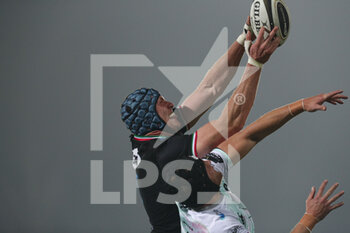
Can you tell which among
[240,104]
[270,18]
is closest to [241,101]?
[240,104]

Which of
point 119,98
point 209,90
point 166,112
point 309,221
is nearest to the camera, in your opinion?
point 309,221

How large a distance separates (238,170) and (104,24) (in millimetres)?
1939

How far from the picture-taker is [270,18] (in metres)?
1.99

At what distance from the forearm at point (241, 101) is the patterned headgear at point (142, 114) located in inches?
9.4

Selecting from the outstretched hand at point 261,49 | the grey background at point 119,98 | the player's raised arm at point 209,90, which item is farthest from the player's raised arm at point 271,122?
the grey background at point 119,98

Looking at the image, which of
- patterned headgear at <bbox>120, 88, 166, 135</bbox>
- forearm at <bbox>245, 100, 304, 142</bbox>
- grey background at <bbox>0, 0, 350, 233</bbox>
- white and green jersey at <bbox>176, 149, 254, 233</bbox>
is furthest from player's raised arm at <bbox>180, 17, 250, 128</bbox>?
grey background at <bbox>0, 0, 350, 233</bbox>

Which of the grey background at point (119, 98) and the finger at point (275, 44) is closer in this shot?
the finger at point (275, 44)

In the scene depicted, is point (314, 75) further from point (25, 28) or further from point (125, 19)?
point (25, 28)

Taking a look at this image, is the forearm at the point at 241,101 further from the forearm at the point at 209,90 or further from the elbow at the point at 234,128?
the forearm at the point at 209,90

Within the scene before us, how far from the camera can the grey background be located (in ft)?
16.1

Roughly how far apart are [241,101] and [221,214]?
0.39 metres

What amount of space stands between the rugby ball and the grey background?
292 centimetres

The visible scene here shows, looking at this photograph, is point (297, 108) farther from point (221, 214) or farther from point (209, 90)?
point (209, 90)

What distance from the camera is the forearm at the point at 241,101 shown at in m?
1.64
